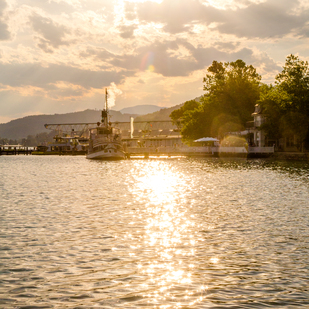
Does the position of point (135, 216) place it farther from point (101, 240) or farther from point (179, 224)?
point (101, 240)

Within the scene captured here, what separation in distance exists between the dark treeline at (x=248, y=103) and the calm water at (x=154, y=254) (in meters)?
59.2

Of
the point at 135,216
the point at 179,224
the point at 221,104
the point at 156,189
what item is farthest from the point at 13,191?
the point at 221,104

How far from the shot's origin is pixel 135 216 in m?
20.7

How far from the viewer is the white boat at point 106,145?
9819cm

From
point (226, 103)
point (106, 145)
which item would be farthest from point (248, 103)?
point (106, 145)

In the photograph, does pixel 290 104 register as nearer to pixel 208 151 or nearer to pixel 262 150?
pixel 262 150

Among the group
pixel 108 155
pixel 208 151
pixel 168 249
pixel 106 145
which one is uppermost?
pixel 106 145

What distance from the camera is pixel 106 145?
323 feet

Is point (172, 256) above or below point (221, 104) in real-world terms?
below

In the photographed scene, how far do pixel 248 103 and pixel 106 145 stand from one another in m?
36.9

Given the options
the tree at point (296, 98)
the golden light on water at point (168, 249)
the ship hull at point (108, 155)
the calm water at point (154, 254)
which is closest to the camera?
the calm water at point (154, 254)

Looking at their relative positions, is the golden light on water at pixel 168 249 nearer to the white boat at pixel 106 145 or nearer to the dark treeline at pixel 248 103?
the dark treeline at pixel 248 103

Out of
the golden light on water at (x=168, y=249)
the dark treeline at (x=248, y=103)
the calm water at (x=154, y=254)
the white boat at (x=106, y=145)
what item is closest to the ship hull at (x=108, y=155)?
the white boat at (x=106, y=145)

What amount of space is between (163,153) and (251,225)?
91030 millimetres
